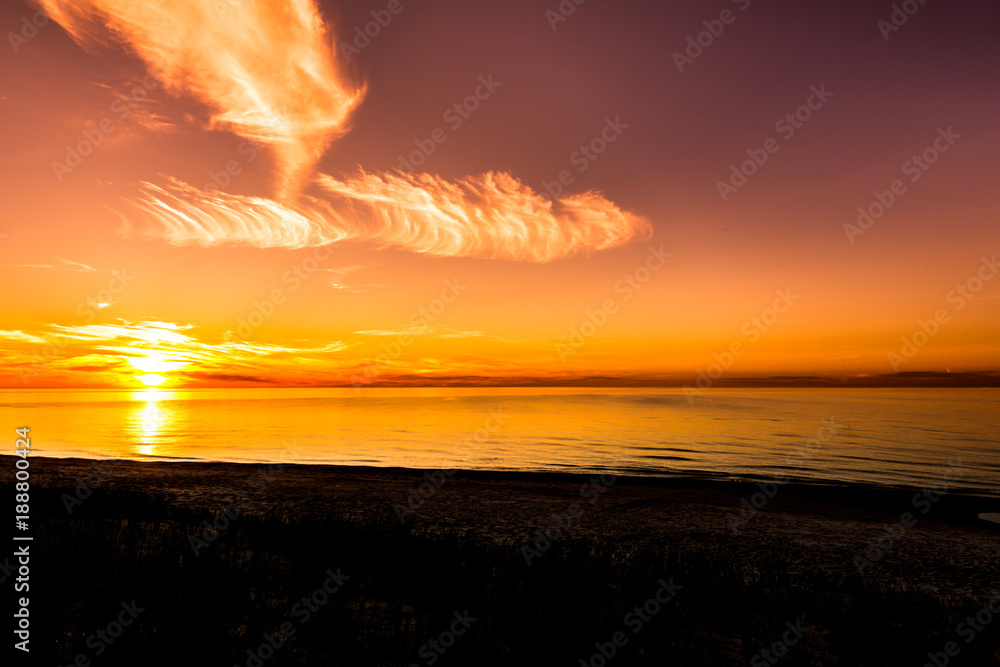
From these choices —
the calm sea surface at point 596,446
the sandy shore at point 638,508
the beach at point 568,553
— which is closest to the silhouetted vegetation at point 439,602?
the beach at point 568,553

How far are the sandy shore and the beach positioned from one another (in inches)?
4.2

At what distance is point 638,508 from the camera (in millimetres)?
17812

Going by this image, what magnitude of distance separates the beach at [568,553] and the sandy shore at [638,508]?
0.11 meters

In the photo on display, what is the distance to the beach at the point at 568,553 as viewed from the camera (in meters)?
8.21

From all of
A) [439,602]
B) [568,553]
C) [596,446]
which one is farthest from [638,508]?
[596,446]

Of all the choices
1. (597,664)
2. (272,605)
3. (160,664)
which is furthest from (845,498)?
(160,664)

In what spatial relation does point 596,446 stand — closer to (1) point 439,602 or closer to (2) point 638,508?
(2) point 638,508

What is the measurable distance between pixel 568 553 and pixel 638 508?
709cm

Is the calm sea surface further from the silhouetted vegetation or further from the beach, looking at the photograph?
the silhouetted vegetation

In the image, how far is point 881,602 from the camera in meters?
9.46

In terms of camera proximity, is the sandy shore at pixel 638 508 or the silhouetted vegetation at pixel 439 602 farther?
the sandy shore at pixel 638 508

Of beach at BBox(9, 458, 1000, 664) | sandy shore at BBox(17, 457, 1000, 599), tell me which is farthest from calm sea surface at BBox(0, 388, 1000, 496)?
beach at BBox(9, 458, 1000, 664)

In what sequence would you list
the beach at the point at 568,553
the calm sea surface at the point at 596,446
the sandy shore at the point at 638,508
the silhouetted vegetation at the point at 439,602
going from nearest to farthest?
the silhouetted vegetation at the point at 439,602
the beach at the point at 568,553
the sandy shore at the point at 638,508
the calm sea surface at the point at 596,446

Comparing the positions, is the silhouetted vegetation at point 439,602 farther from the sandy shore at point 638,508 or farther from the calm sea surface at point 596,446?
the calm sea surface at point 596,446
